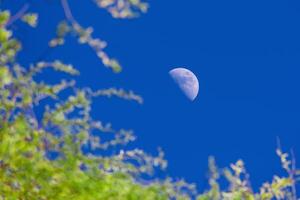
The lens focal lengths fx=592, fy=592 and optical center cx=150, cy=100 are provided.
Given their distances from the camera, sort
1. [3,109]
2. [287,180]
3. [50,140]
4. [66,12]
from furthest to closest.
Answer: [287,180], [50,140], [3,109], [66,12]

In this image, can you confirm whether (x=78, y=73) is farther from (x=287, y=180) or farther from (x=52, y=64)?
(x=287, y=180)

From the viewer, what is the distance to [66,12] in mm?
1585

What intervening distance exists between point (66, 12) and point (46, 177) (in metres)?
0.57

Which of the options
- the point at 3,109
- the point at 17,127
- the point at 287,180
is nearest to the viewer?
the point at 17,127

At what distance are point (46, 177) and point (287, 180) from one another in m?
1.43

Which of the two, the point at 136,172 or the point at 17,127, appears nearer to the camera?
the point at 17,127

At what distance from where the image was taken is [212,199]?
2.50 meters

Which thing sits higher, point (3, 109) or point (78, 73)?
point (78, 73)

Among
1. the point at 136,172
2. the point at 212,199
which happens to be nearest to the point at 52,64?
the point at 136,172

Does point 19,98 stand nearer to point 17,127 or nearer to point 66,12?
point 17,127

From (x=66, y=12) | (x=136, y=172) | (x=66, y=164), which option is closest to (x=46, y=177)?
(x=66, y=164)

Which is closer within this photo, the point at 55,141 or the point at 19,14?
the point at 19,14

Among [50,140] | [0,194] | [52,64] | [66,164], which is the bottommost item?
[0,194]

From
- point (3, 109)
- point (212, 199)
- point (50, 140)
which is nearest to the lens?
point (3, 109)
